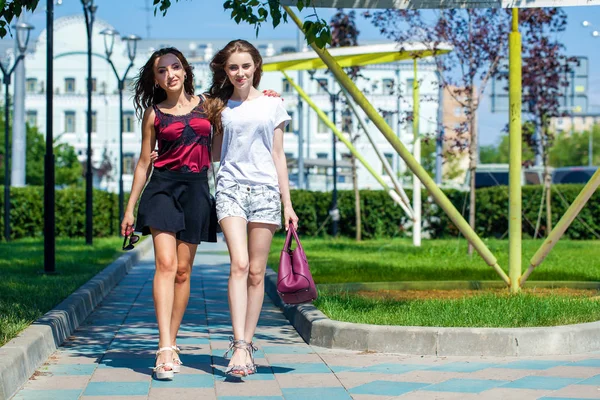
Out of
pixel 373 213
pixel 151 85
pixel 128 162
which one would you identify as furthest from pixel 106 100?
pixel 151 85

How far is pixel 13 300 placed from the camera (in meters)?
9.70

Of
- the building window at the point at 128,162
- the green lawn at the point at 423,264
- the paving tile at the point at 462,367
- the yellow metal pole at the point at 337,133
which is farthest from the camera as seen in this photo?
the building window at the point at 128,162

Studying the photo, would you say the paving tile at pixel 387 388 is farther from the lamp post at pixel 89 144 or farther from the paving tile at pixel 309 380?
the lamp post at pixel 89 144

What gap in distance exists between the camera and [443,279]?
1241cm

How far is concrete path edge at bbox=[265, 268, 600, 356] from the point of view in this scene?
24.0 feet

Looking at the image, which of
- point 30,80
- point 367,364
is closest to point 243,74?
point 367,364

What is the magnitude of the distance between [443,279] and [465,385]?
6.29 meters

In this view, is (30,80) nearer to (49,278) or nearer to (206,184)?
(49,278)

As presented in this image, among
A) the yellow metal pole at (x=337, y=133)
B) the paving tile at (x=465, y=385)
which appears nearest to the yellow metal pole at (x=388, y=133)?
the paving tile at (x=465, y=385)

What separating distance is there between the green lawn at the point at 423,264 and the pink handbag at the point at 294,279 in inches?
215

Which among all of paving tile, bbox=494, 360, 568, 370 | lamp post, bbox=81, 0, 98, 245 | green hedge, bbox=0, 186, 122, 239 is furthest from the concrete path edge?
green hedge, bbox=0, 186, 122, 239

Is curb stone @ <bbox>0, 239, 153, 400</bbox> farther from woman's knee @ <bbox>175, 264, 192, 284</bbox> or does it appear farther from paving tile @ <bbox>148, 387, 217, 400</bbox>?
woman's knee @ <bbox>175, 264, 192, 284</bbox>

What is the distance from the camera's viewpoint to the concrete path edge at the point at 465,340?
24.0 ft

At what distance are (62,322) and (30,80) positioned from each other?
7139cm
